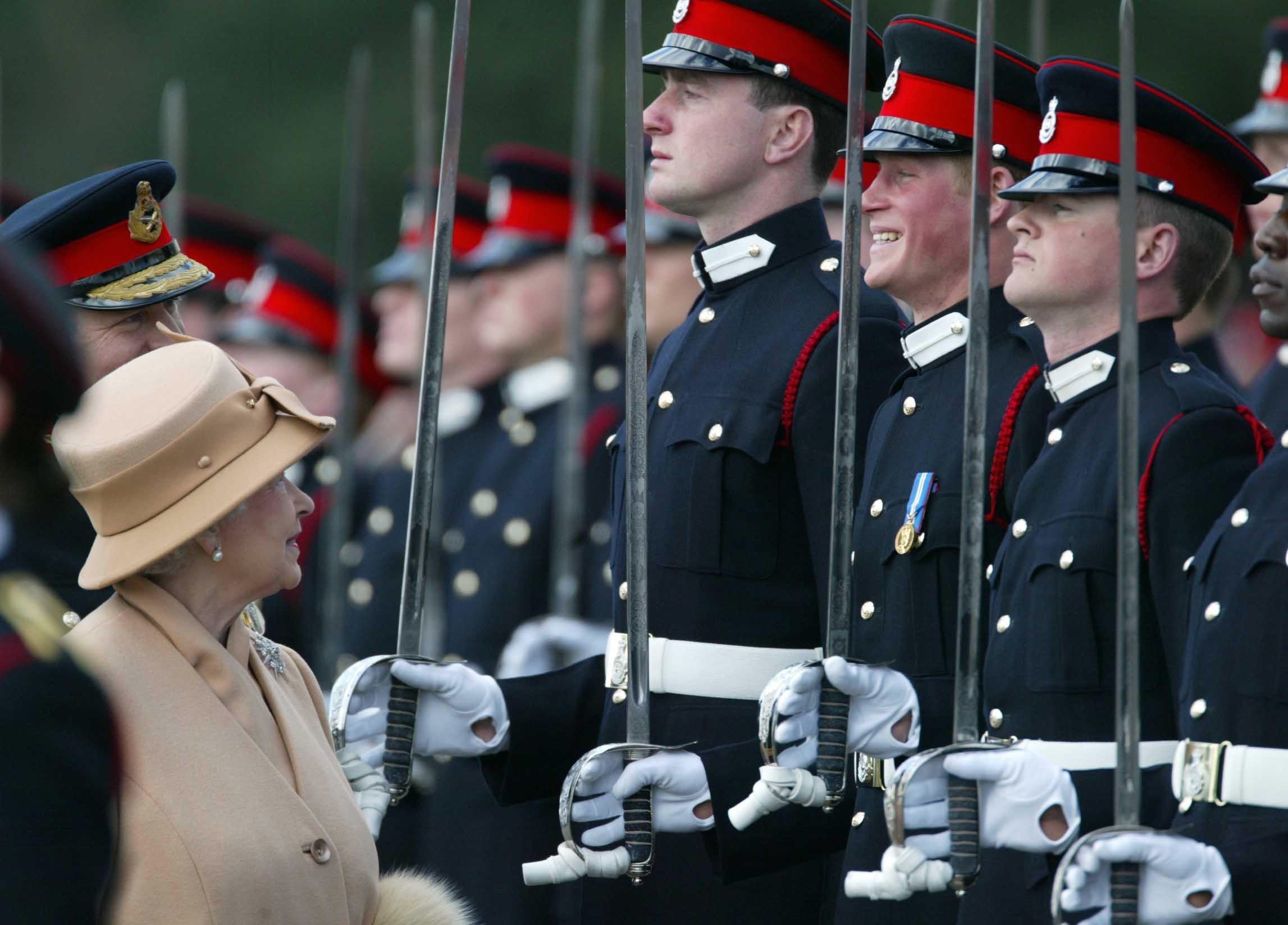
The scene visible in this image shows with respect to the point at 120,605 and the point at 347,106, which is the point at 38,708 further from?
the point at 347,106

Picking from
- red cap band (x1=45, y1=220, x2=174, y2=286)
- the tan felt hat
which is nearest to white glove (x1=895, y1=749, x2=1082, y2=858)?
Answer: the tan felt hat

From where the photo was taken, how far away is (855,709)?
11.8 feet

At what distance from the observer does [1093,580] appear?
12.4 feet

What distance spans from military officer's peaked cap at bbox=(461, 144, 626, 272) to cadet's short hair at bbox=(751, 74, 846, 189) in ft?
14.0

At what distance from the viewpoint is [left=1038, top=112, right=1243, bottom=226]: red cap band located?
403cm

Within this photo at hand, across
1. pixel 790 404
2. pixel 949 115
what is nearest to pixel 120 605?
pixel 790 404

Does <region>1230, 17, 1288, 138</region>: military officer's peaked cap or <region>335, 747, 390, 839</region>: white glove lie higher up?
<region>1230, 17, 1288, 138</region>: military officer's peaked cap

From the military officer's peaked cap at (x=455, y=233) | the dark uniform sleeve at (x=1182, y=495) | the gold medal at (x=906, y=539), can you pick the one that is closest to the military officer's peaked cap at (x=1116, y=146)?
the dark uniform sleeve at (x=1182, y=495)

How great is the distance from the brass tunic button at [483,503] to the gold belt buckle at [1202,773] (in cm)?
483

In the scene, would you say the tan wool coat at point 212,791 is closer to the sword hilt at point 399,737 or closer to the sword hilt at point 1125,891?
the sword hilt at point 399,737

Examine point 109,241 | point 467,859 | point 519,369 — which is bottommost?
point 467,859

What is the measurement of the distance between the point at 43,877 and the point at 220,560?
116 centimetres

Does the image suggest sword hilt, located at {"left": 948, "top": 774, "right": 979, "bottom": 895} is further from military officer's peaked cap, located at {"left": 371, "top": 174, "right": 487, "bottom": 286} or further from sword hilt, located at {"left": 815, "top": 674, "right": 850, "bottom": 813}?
military officer's peaked cap, located at {"left": 371, "top": 174, "right": 487, "bottom": 286}

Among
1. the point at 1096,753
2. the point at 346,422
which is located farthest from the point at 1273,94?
the point at 1096,753
